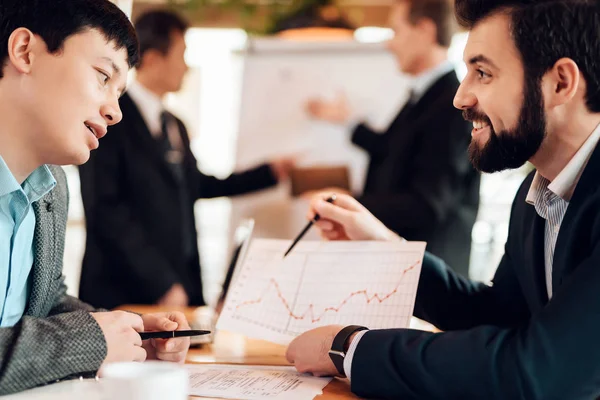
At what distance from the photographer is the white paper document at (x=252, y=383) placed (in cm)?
103

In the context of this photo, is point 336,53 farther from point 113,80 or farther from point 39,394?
point 39,394

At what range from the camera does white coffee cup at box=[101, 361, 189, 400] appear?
2.29 feet

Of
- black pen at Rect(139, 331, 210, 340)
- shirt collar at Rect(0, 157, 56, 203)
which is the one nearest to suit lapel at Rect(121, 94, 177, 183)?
shirt collar at Rect(0, 157, 56, 203)

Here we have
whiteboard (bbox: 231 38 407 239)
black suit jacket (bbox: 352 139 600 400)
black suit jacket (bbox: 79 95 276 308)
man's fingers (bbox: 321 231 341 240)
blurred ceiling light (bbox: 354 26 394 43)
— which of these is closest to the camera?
black suit jacket (bbox: 352 139 600 400)

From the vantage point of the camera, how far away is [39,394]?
950mm

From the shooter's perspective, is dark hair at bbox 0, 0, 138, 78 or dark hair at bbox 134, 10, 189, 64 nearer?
dark hair at bbox 0, 0, 138, 78

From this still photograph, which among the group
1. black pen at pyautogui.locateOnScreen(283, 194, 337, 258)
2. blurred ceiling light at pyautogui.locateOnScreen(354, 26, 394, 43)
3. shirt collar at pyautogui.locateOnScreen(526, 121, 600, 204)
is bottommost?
black pen at pyautogui.locateOnScreen(283, 194, 337, 258)

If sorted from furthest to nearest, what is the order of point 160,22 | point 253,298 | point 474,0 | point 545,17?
point 160,22, point 253,298, point 474,0, point 545,17

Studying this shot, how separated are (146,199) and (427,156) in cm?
111

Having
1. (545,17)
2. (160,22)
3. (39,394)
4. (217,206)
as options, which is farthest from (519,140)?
(217,206)

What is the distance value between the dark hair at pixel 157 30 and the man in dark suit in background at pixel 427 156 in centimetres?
95

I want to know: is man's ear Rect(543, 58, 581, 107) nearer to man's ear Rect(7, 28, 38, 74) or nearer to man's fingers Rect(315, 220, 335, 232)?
man's fingers Rect(315, 220, 335, 232)

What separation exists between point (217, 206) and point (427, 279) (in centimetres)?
445

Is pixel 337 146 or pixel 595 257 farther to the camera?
pixel 337 146
